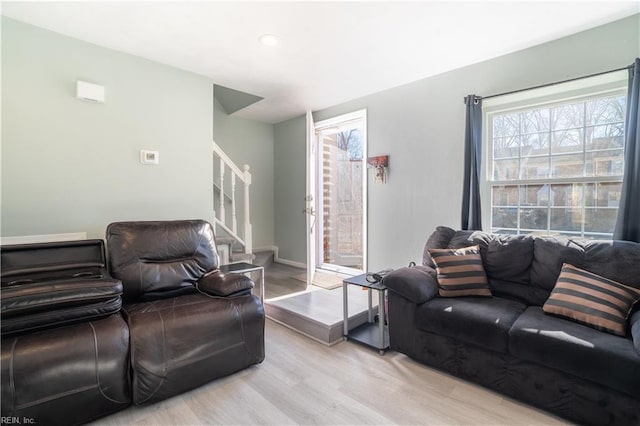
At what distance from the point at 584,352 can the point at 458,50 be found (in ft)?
8.13

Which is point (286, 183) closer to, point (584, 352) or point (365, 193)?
point (365, 193)

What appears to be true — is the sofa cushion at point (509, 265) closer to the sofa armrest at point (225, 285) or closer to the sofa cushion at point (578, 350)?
the sofa cushion at point (578, 350)

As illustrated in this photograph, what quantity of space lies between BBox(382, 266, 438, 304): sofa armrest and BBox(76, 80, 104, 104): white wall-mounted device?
287 centimetres

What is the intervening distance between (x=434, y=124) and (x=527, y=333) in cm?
227

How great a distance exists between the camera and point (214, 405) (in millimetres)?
1832

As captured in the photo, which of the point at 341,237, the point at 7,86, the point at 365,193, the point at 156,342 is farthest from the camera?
the point at 341,237

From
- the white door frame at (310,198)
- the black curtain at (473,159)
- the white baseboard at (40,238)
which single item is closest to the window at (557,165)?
the black curtain at (473,159)

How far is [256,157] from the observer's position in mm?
5293

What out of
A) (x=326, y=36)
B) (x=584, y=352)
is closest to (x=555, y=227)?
(x=584, y=352)

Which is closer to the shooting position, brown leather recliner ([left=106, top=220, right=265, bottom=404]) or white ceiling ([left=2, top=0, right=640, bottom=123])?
brown leather recliner ([left=106, top=220, right=265, bottom=404])

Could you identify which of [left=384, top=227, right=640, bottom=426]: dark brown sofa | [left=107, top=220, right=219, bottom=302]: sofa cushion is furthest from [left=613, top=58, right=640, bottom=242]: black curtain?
[left=107, top=220, right=219, bottom=302]: sofa cushion

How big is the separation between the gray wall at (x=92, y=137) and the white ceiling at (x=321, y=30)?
0.60 ft

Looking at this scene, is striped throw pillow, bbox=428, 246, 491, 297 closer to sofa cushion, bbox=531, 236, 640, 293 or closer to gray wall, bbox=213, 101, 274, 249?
sofa cushion, bbox=531, 236, 640, 293

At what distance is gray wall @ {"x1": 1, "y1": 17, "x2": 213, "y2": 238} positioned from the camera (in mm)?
2355
